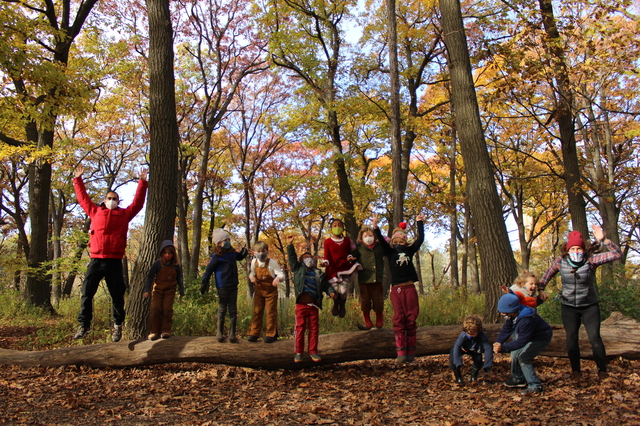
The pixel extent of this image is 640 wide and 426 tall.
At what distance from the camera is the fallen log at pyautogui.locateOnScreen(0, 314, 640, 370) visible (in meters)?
6.57

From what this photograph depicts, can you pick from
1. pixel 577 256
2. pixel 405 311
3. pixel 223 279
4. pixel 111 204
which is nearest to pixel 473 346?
pixel 405 311

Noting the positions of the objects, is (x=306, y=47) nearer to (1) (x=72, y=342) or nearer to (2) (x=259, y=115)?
(2) (x=259, y=115)

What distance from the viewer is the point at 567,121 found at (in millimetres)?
11875

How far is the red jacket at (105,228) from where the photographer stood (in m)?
6.58

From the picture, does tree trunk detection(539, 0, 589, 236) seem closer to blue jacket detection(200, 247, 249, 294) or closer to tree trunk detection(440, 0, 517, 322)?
tree trunk detection(440, 0, 517, 322)

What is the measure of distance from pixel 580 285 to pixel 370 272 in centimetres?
296

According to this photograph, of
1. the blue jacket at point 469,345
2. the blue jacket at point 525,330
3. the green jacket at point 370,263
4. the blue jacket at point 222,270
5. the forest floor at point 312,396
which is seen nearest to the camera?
the forest floor at point 312,396

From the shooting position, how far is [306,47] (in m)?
17.1

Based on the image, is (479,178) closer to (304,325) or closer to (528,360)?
(528,360)

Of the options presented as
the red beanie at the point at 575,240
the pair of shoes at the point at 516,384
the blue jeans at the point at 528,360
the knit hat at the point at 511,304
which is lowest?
the pair of shoes at the point at 516,384

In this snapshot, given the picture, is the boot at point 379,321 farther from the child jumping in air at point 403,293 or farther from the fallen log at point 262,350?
the child jumping in air at point 403,293

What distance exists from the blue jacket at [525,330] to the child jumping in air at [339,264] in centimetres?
233

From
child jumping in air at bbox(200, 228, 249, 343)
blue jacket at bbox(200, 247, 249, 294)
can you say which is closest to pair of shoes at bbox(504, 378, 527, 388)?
child jumping in air at bbox(200, 228, 249, 343)

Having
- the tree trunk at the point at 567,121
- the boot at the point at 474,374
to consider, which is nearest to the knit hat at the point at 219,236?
the boot at the point at 474,374
